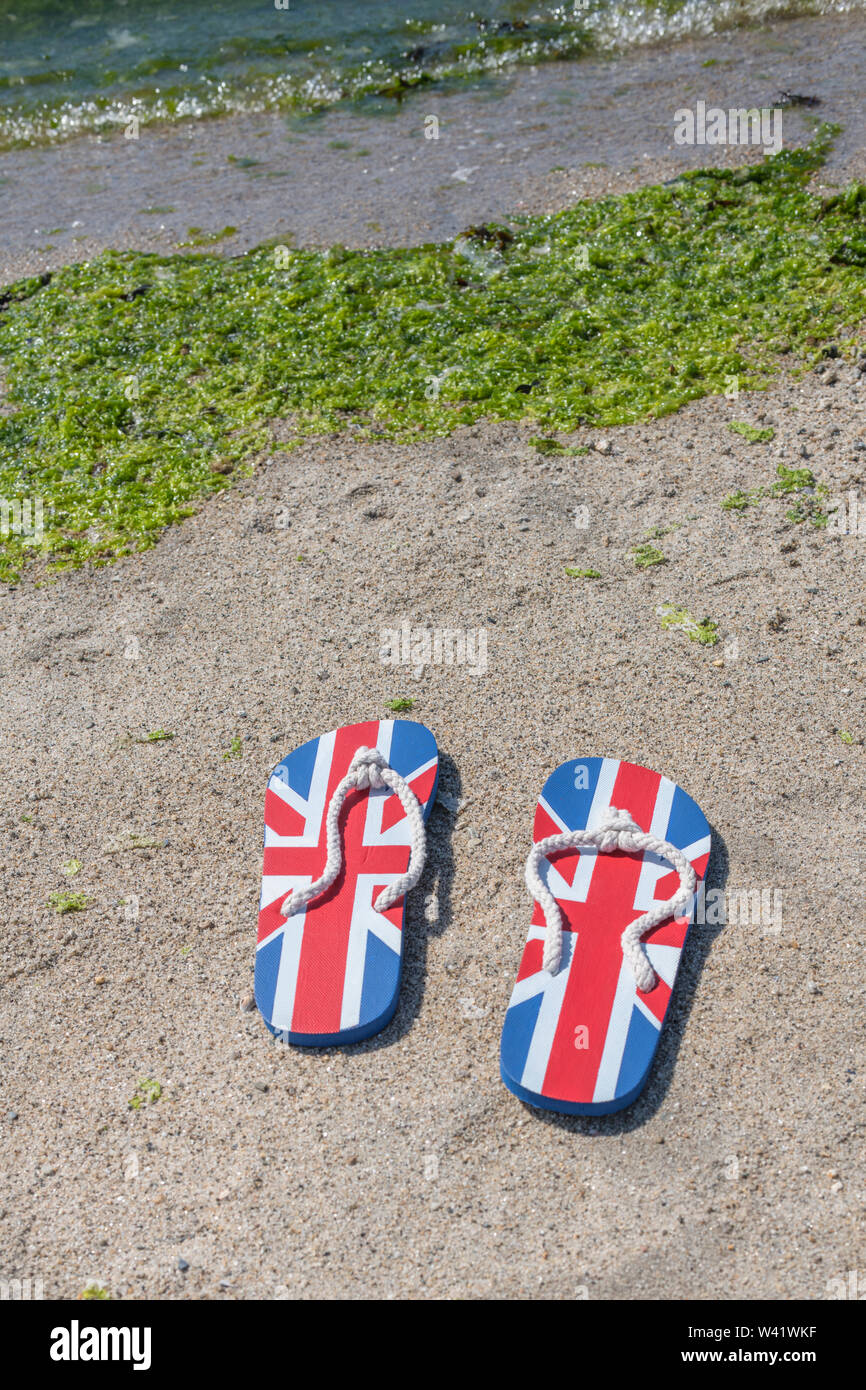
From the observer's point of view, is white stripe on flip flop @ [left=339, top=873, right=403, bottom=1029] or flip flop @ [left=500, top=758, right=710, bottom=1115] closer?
flip flop @ [left=500, top=758, right=710, bottom=1115]

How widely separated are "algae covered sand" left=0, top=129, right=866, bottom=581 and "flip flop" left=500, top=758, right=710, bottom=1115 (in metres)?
2.42

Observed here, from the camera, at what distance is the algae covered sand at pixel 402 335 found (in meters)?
5.44

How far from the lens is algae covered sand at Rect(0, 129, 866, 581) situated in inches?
214

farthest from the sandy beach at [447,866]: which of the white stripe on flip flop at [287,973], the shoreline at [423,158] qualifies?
the shoreline at [423,158]

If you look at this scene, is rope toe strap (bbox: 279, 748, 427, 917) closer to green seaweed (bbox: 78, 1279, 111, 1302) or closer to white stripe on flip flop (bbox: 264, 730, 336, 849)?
white stripe on flip flop (bbox: 264, 730, 336, 849)

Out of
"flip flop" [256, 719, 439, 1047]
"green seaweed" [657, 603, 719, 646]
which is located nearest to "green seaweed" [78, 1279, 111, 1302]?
"flip flop" [256, 719, 439, 1047]

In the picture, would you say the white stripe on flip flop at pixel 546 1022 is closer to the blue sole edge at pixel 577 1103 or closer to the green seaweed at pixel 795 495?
the blue sole edge at pixel 577 1103

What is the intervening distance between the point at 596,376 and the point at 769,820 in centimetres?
293

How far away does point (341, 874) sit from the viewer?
3553mm

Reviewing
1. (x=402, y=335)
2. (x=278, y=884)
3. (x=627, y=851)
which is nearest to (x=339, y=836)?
(x=278, y=884)

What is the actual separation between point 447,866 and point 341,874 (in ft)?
1.18

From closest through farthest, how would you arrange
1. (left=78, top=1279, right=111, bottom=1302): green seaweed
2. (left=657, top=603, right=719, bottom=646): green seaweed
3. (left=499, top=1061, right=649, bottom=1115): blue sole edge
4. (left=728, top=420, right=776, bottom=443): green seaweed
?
(left=78, top=1279, right=111, bottom=1302): green seaweed < (left=499, top=1061, right=649, bottom=1115): blue sole edge < (left=657, top=603, right=719, bottom=646): green seaweed < (left=728, top=420, right=776, bottom=443): green seaweed

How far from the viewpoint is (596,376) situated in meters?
5.60

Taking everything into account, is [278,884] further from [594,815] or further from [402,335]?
[402,335]
